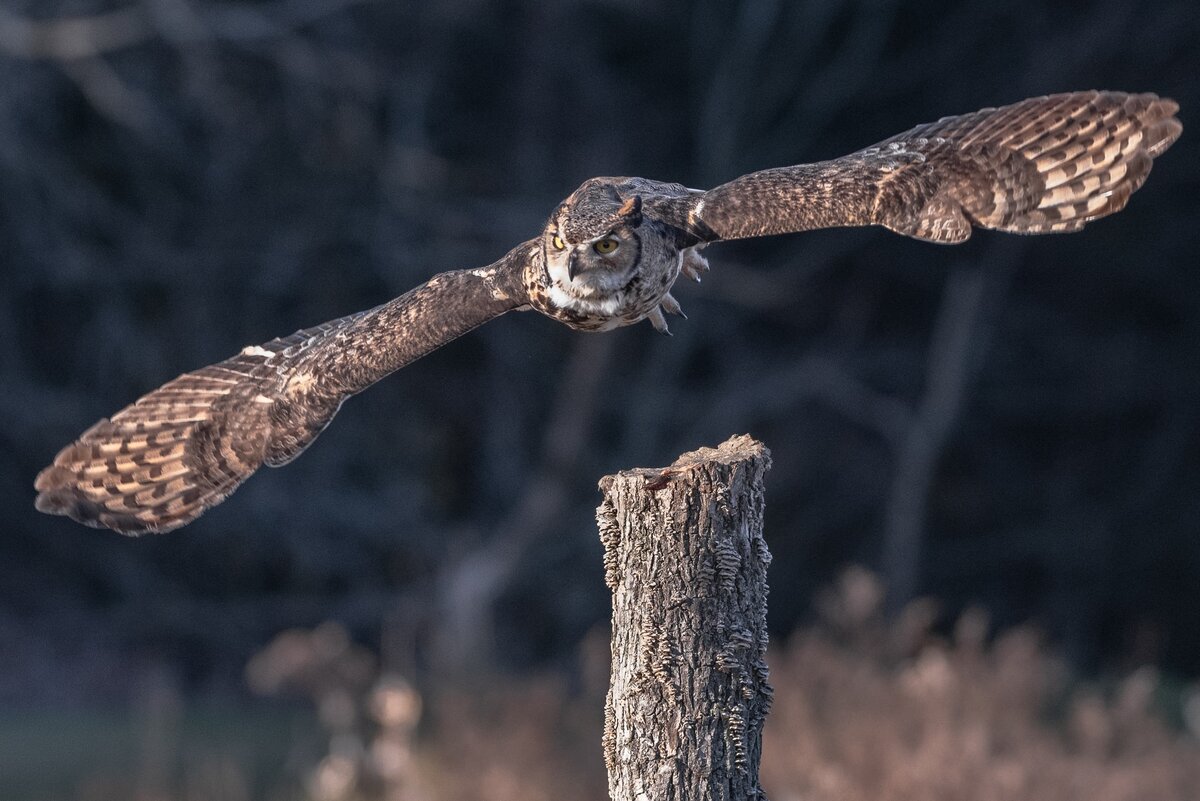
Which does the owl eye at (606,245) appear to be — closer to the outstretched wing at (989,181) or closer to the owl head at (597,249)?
the owl head at (597,249)

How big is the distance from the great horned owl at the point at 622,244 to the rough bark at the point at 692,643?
3.10ft

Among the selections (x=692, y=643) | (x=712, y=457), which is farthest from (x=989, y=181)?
(x=692, y=643)

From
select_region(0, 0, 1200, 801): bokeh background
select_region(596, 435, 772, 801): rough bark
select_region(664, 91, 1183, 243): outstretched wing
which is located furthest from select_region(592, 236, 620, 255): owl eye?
select_region(0, 0, 1200, 801): bokeh background

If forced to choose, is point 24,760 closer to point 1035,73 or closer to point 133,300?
point 133,300

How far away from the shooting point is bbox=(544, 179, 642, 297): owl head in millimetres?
4238

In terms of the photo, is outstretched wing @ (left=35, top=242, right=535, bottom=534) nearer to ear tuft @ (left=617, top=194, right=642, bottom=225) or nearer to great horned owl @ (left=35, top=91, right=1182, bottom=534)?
great horned owl @ (left=35, top=91, right=1182, bottom=534)

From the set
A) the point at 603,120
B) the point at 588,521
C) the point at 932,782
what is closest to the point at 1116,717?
the point at 932,782

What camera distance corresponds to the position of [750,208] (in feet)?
13.8

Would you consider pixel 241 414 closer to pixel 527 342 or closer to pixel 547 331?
pixel 547 331

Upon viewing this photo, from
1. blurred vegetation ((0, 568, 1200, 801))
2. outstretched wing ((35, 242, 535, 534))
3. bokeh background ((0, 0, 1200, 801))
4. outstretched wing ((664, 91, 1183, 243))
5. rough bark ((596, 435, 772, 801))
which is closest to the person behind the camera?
rough bark ((596, 435, 772, 801))

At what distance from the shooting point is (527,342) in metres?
13.6

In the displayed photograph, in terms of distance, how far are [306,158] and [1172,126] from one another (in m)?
9.14

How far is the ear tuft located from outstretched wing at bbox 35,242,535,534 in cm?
38

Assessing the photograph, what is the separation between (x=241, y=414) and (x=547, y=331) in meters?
8.89
